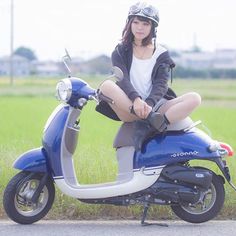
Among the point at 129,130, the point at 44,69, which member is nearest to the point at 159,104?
the point at 129,130

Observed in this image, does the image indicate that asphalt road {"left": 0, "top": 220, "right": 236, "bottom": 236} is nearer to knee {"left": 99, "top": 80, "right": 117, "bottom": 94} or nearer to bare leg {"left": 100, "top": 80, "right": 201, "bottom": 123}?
bare leg {"left": 100, "top": 80, "right": 201, "bottom": 123}

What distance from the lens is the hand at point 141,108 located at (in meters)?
5.00

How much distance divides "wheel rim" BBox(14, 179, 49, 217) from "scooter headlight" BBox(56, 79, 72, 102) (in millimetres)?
668

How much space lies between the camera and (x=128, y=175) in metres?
5.24

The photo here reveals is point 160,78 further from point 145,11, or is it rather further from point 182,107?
point 145,11

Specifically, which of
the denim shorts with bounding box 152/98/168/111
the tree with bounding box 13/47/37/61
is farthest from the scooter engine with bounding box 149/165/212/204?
the tree with bounding box 13/47/37/61

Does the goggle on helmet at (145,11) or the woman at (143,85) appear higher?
the goggle on helmet at (145,11)

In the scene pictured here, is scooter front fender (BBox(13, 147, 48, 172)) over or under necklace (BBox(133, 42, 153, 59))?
under

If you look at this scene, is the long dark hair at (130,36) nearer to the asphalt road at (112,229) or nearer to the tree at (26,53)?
the asphalt road at (112,229)

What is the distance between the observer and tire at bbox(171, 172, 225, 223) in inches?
206

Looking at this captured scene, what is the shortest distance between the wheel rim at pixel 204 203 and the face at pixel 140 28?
4.24 feet

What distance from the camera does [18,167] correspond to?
5086 millimetres

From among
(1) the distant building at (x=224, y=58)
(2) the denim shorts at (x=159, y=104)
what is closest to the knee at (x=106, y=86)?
(2) the denim shorts at (x=159, y=104)

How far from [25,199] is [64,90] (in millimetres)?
873
